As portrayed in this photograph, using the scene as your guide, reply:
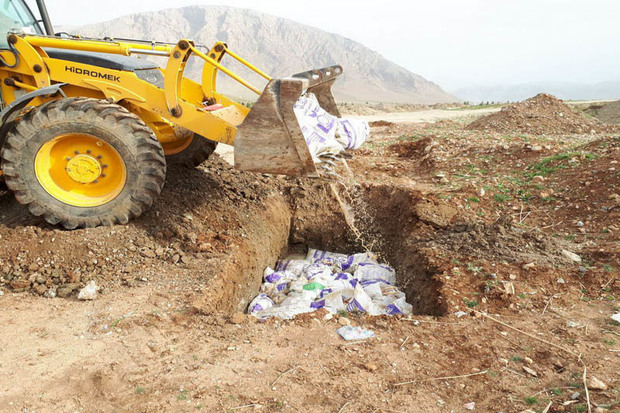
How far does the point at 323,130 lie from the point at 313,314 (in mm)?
1835

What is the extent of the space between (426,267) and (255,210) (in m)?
2.45

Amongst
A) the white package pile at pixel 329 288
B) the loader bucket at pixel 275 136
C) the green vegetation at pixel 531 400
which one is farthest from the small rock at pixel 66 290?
the green vegetation at pixel 531 400

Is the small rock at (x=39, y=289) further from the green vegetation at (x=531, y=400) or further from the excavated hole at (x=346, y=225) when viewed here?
the green vegetation at (x=531, y=400)

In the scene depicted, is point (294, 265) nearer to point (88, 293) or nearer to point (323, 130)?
point (323, 130)

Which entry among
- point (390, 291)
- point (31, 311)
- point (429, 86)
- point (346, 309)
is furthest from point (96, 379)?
point (429, 86)

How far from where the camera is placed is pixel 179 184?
5.96m

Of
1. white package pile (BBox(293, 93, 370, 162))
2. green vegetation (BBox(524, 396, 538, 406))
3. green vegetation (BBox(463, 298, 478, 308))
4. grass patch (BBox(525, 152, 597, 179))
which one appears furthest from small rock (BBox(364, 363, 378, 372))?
grass patch (BBox(525, 152, 597, 179))

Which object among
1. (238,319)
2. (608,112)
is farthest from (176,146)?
(608,112)

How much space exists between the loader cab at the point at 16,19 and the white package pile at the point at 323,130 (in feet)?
11.1

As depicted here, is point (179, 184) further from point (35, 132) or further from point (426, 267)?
point (426, 267)

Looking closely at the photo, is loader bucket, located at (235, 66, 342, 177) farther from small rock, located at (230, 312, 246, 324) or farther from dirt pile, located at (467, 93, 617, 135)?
dirt pile, located at (467, 93, 617, 135)

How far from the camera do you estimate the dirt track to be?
121 inches

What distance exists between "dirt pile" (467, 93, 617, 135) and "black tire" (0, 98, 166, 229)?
10508mm

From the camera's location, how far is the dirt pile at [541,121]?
41.2ft
